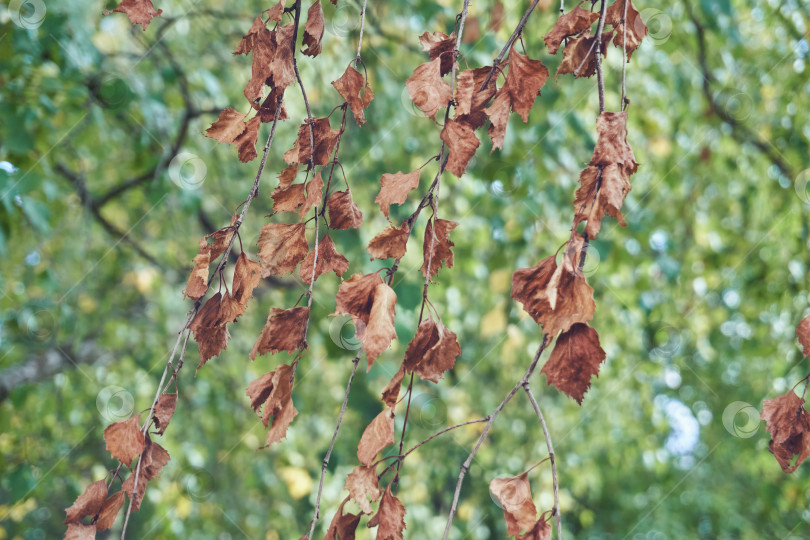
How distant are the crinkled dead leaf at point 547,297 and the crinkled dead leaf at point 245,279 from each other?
0.16 m

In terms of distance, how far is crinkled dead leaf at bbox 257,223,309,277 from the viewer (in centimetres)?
41

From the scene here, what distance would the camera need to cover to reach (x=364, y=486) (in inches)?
14.3

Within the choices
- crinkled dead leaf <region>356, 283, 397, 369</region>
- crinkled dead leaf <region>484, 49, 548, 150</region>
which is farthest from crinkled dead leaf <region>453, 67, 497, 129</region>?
crinkled dead leaf <region>356, 283, 397, 369</region>

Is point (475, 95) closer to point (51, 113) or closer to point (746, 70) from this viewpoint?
point (51, 113)

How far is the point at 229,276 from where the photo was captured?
75.0 inches

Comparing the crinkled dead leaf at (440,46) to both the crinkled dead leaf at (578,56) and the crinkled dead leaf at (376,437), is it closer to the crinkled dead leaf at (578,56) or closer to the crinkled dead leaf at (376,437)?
the crinkled dead leaf at (578,56)

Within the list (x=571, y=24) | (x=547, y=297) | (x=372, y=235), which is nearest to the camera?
(x=547, y=297)

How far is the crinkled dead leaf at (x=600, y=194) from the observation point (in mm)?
313

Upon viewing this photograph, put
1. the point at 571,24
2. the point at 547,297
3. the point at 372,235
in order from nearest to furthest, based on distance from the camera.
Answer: the point at 547,297 → the point at 571,24 → the point at 372,235

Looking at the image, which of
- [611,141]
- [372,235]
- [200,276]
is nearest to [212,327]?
[200,276]

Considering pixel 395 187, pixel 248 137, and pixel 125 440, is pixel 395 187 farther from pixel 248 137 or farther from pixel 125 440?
pixel 125 440

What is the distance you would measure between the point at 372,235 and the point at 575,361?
1.09 m

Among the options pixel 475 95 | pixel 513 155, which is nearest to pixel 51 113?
pixel 513 155

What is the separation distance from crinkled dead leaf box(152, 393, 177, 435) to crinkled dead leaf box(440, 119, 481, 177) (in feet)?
0.70
